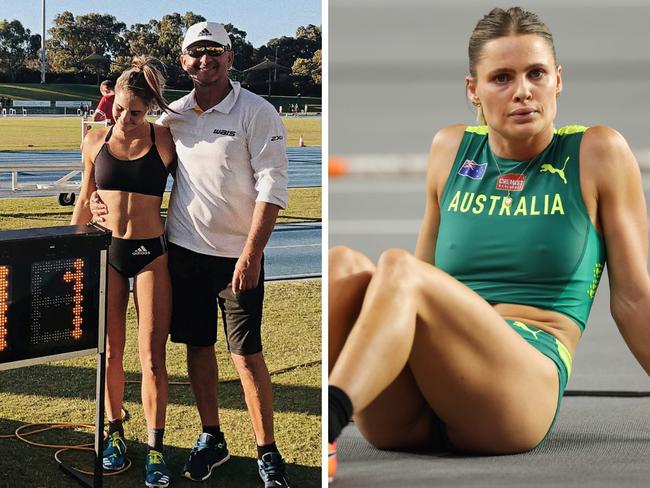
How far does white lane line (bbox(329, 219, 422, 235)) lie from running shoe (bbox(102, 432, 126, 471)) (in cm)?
330

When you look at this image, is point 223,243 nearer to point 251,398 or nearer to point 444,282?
point 251,398

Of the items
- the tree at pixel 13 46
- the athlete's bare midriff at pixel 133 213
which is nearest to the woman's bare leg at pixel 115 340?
the athlete's bare midriff at pixel 133 213

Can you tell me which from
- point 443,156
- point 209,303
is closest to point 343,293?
point 443,156

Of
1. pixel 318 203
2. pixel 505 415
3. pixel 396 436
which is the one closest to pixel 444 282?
pixel 505 415

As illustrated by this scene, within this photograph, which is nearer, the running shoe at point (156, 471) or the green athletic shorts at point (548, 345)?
the green athletic shorts at point (548, 345)

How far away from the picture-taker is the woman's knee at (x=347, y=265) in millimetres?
1870

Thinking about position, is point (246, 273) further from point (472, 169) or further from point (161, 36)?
point (161, 36)

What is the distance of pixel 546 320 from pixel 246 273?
2.84 ft

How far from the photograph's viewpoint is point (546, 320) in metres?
2.17

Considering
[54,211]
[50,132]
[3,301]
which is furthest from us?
[54,211]

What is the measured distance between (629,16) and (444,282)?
15.5 meters

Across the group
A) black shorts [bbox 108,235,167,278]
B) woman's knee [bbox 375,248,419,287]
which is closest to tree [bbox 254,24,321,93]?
black shorts [bbox 108,235,167,278]

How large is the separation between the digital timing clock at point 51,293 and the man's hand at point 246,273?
36cm

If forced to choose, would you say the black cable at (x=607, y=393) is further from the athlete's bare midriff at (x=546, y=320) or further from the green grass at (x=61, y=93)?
the green grass at (x=61, y=93)
